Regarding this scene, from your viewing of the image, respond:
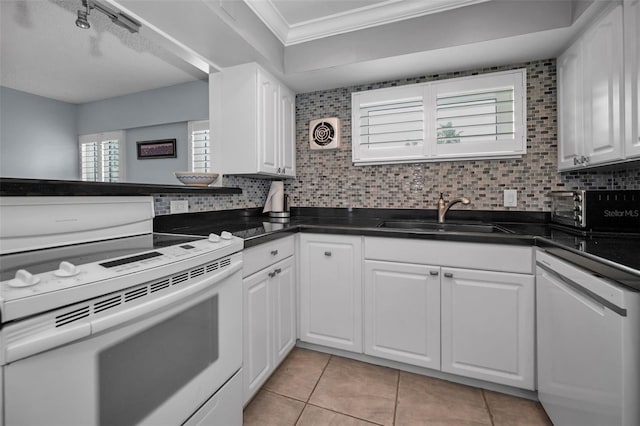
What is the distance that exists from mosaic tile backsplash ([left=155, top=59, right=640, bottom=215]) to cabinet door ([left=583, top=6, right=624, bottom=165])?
16.5 inches

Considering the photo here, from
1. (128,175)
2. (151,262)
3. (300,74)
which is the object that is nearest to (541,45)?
(300,74)

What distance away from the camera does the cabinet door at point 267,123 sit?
2.09 metres

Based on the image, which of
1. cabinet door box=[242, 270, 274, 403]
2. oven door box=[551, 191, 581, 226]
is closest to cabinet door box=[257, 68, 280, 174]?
cabinet door box=[242, 270, 274, 403]

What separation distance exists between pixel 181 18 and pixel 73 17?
0.89 m

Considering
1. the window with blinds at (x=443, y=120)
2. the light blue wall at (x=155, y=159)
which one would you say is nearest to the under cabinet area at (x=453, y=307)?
the window with blinds at (x=443, y=120)

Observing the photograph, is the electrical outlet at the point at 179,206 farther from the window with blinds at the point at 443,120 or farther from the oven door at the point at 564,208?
the oven door at the point at 564,208

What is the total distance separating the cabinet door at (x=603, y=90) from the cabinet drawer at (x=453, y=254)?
64cm

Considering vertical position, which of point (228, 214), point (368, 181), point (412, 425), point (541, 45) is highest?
point (541, 45)

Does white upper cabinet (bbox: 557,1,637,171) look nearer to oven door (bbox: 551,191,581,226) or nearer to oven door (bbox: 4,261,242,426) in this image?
oven door (bbox: 551,191,581,226)

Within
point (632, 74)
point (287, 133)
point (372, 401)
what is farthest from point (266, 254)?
point (632, 74)

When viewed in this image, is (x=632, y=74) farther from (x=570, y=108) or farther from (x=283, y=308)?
(x=283, y=308)

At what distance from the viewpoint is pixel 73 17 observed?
1822 mm

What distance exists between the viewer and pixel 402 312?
1.74 meters

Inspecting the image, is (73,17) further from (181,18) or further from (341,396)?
(341,396)
